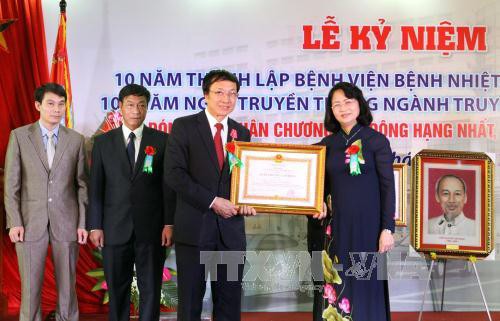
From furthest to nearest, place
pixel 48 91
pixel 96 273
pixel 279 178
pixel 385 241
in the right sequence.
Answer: pixel 96 273, pixel 48 91, pixel 279 178, pixel 385 241

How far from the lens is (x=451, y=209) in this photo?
12.5 ft

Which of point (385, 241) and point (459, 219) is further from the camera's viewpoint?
point (459, 219)

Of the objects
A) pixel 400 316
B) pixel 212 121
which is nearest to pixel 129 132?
pixel 212 121

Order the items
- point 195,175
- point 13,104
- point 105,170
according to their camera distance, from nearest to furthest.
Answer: point 195,175 < point 105,170 < point 13,104

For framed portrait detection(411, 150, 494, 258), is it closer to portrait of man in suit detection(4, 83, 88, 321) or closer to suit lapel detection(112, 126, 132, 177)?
suit lapel detection(112, 126, 132, 177)

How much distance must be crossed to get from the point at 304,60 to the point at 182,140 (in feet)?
6.24

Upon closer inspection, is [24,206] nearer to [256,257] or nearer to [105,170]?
[105,170]

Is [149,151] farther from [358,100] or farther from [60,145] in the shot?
[358,100]

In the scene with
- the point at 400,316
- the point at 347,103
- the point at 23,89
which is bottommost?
the point at 400,316

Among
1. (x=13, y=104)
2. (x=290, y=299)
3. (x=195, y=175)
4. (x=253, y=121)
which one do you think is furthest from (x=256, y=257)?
(x=13, y=104)

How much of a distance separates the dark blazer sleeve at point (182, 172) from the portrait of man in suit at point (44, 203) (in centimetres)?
77

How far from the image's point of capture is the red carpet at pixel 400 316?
13.6 feet

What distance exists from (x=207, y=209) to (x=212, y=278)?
1.16 ft

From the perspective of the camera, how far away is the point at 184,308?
9.02ft
